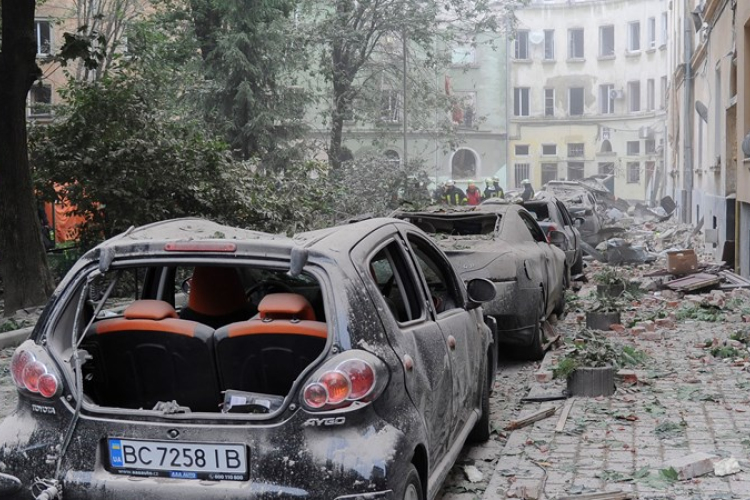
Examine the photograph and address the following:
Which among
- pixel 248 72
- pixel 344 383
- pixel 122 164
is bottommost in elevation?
pixel 344 383

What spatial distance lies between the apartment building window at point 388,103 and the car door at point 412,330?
33026mm

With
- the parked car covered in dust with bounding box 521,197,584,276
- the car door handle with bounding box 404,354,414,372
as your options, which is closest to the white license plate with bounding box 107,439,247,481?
the car door handle with bounding box 404,354,414,372

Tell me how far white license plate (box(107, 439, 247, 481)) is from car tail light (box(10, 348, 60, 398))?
1.19 feet

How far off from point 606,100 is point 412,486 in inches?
2449

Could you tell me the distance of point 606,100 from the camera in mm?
63375

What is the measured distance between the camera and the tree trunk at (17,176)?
13633mm

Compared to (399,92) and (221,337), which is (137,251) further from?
(399,92)

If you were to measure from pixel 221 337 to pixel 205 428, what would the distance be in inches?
20.9

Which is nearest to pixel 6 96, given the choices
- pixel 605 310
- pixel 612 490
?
pixel 605 310

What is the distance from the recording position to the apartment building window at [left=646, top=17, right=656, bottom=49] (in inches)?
2411

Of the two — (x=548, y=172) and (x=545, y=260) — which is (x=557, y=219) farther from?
(x=548, y=172)

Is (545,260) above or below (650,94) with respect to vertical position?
below

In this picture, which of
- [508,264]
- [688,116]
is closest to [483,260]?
[508,264]

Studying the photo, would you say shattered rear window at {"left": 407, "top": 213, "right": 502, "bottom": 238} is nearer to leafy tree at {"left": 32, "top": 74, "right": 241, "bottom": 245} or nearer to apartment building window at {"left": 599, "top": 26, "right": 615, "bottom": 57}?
leafy tree at {"left": 32, "top": 74, "right": 241, "bottom": 245}
